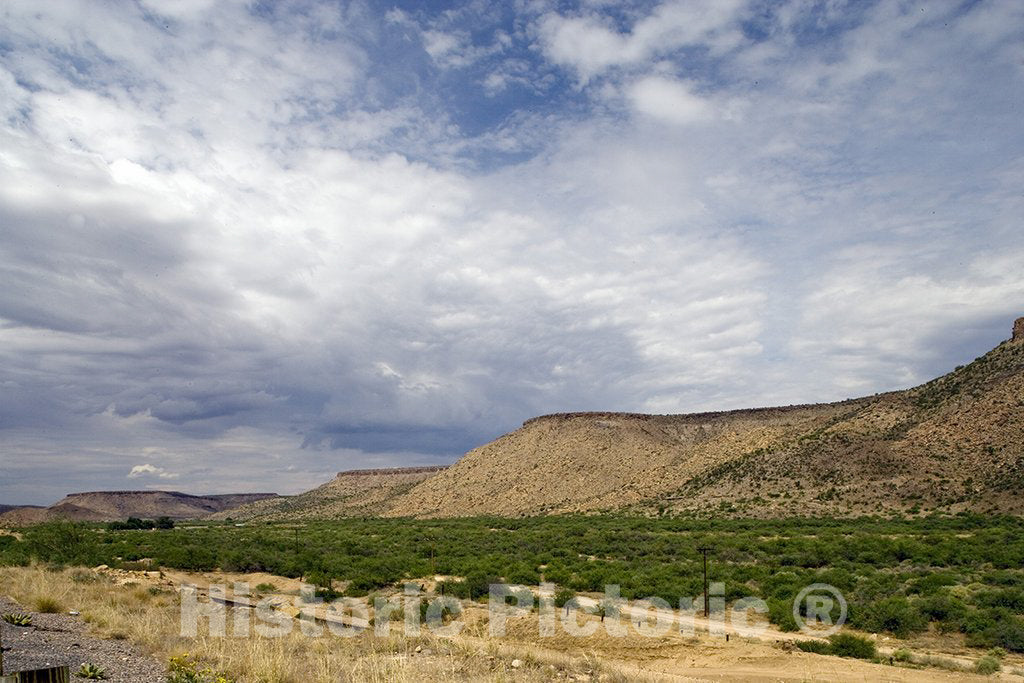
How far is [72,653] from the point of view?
428 inches

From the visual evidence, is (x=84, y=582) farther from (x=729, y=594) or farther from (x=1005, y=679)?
(x=1005, y=679)

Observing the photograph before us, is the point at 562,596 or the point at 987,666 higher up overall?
the point at 562,596

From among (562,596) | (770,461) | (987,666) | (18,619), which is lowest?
(987,666)

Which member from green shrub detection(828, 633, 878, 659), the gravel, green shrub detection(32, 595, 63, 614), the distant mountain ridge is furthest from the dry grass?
the distant mountain ridge

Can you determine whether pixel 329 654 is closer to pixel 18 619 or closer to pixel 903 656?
pixel 18 619

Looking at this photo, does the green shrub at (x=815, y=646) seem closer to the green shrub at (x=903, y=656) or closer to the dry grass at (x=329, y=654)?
the green shrub at (x=903, y=656)

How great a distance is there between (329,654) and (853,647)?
11169mm

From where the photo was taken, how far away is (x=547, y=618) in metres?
17.7

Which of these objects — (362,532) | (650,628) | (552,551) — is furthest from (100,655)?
(362,532)

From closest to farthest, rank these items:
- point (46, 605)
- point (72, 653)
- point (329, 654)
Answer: point (72, 653) < point (329, 654) < point (46, 605)

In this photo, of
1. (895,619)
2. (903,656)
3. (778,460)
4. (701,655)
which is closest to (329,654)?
(701,655)

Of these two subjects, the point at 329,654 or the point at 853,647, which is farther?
the point at 853,647

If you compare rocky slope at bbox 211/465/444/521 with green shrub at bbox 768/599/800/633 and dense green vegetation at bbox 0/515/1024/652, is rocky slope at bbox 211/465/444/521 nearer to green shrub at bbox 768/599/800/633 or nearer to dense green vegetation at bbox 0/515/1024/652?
dense green vegetation at bbox 0/515/1024/652

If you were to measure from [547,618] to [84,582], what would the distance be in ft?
46.4
